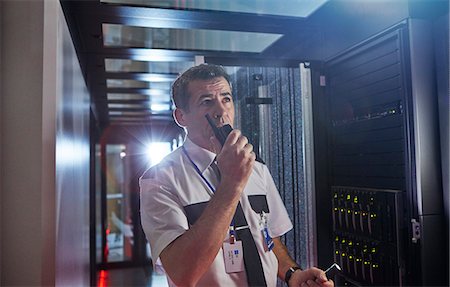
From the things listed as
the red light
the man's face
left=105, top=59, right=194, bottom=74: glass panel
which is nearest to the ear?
the man's face

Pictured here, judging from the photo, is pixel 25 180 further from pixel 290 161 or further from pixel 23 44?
pixel 290 161

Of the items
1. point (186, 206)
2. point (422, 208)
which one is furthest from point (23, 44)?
point (422, 208)

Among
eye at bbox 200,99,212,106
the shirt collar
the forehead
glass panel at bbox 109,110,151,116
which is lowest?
the shirt collar

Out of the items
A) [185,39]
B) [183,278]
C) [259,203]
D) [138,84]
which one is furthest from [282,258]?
[138,84]

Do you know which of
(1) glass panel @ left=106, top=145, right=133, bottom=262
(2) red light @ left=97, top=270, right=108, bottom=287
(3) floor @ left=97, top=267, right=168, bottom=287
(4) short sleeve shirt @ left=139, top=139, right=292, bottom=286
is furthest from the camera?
(1) glass panel @ left=106, top=145, right=133, bottom=262

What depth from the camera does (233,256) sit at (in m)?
1.62

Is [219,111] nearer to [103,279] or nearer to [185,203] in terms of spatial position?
[185,203]

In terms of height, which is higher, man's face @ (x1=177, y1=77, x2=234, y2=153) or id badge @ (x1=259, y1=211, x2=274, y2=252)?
man's face @ (x1=177, y1=77, x2=234, y2=153)

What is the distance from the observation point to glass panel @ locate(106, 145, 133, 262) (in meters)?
4.99

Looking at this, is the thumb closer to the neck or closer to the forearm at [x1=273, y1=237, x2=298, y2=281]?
the neck

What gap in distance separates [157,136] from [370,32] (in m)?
1.19

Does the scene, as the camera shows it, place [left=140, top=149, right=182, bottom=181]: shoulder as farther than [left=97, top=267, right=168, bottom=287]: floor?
No

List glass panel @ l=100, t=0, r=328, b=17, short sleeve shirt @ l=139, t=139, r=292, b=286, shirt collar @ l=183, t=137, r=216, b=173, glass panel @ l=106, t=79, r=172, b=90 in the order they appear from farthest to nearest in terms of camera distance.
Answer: glass panel @ l=106, t=79, r=172, b=90 → glass panel @ l=100, t=0, r=328, b=17 → shirt collar @ l=183, t=137, r=216, b=173 → short sleeve shirt @ l=139, t=139, r=292, b=286

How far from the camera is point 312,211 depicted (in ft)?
7.53
